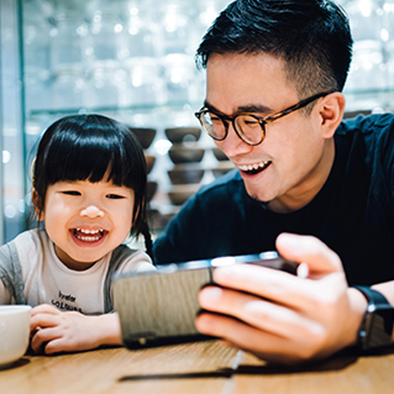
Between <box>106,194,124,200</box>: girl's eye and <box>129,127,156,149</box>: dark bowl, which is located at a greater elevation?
<box>129,127,156,149</box>: dark bowl

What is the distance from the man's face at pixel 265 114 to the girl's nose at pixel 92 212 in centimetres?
40

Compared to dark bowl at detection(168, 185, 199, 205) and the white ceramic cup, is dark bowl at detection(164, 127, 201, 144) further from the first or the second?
the white ceramic cup

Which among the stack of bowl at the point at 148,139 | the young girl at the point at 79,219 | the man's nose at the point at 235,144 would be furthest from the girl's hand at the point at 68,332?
the stack of bowl at the point at 148,139

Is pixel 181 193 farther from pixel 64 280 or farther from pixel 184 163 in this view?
pixel 64 280

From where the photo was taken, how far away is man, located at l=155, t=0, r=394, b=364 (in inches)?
23.8

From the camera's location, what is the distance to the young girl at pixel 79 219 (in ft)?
3.60

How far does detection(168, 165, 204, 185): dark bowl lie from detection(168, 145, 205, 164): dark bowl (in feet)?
0.12

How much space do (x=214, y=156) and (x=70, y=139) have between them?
108 centimetres

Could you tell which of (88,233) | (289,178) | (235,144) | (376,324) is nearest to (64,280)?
(88,233)

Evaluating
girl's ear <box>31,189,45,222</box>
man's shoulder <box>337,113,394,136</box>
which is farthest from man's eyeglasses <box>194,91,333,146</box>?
girl's ear <box>31,189,45,222</box>

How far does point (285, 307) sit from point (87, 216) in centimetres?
63

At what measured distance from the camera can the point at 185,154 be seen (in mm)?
2115

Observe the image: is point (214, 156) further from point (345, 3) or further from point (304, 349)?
point (304, 349)

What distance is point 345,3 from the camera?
6.73ft
